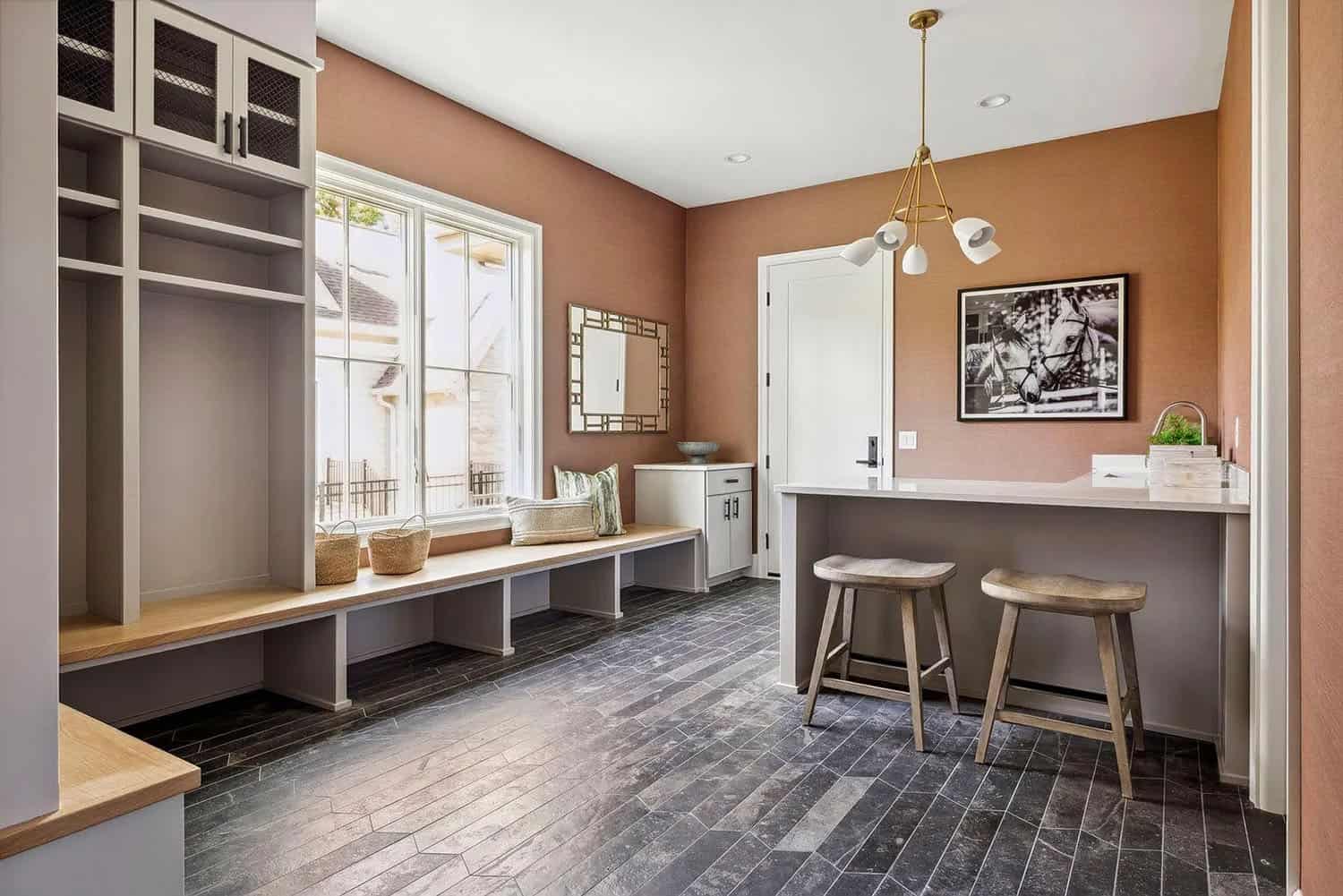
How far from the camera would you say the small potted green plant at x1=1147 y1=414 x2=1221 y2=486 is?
2.93 m

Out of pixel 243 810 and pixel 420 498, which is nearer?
pixel 243 810

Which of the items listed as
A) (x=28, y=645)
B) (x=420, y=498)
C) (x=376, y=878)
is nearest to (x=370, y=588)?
(x=420, y=498)

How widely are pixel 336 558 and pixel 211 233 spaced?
136 centimetres

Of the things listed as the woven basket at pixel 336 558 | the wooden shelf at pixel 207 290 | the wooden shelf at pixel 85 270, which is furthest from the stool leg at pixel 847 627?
the wooden shelf at pixel 85 270

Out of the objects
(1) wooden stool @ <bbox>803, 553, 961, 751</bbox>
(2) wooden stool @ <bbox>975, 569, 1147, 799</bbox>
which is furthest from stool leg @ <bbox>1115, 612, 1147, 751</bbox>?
(1) wooden stool @ <bbox>803, 553, 961, 751</bbox>

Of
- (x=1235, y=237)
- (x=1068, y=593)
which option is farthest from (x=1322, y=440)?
(x=1235, y=237)

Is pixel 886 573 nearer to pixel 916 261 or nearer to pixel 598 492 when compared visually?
pixel 916 261

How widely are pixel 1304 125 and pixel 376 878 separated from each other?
2.58m

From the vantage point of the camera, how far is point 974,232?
10.3 ft

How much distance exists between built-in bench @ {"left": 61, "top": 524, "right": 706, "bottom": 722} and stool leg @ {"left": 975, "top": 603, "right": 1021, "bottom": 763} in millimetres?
2196

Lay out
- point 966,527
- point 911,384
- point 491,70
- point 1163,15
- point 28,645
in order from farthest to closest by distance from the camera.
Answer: point 911,384 → point 491,70 → point 1163,15 → point 966,527 → point 28,645

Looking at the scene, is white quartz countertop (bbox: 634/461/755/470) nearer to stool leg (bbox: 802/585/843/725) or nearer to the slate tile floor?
the slate tile floor

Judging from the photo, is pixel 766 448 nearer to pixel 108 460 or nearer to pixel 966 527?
pixel 966 527

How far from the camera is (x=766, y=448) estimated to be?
5793 millimetres
